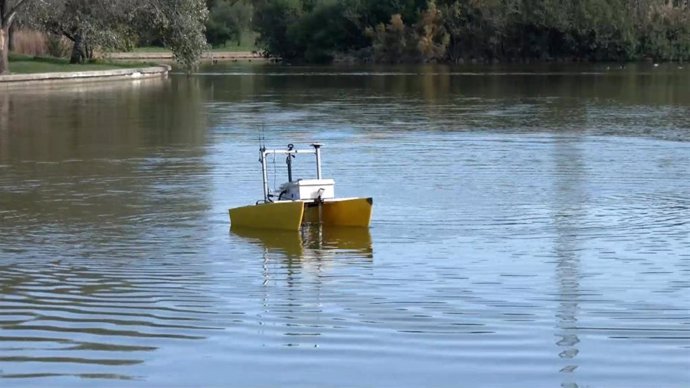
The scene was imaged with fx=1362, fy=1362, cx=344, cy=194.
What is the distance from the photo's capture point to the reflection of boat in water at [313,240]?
14930mm

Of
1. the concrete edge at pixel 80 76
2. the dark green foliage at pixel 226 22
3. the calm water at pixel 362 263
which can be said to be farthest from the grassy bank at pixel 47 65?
the dark green foliage at pixel 226 22

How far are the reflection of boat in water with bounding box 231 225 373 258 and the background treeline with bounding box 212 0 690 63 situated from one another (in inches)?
2915

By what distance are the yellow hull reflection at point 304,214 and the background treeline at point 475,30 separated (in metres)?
73.8

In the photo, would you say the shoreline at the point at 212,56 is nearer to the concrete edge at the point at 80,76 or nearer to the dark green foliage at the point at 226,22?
the dark green foliage at the point at 226,22

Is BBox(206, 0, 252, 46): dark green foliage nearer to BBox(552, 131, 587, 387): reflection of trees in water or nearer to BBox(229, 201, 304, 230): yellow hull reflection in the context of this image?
BBox(552, 131, 587, 387): reflection of trees in water

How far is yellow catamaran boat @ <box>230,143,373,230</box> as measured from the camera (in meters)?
16.0

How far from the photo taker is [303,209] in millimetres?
15992

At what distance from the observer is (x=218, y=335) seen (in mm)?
10508

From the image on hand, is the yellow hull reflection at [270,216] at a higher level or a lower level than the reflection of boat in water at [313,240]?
higher

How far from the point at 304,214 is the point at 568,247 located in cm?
333

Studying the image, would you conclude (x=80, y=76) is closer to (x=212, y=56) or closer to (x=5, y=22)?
(x=5, y=22)

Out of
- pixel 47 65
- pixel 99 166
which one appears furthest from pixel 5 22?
pixel 99 166

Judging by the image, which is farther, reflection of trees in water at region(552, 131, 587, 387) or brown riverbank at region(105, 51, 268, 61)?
brown riverbank at region(105, 51, 268, 61)

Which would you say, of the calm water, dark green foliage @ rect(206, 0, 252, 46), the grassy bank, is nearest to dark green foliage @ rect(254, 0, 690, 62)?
dark green foliage @ rect(206, 0, 252, 46)
